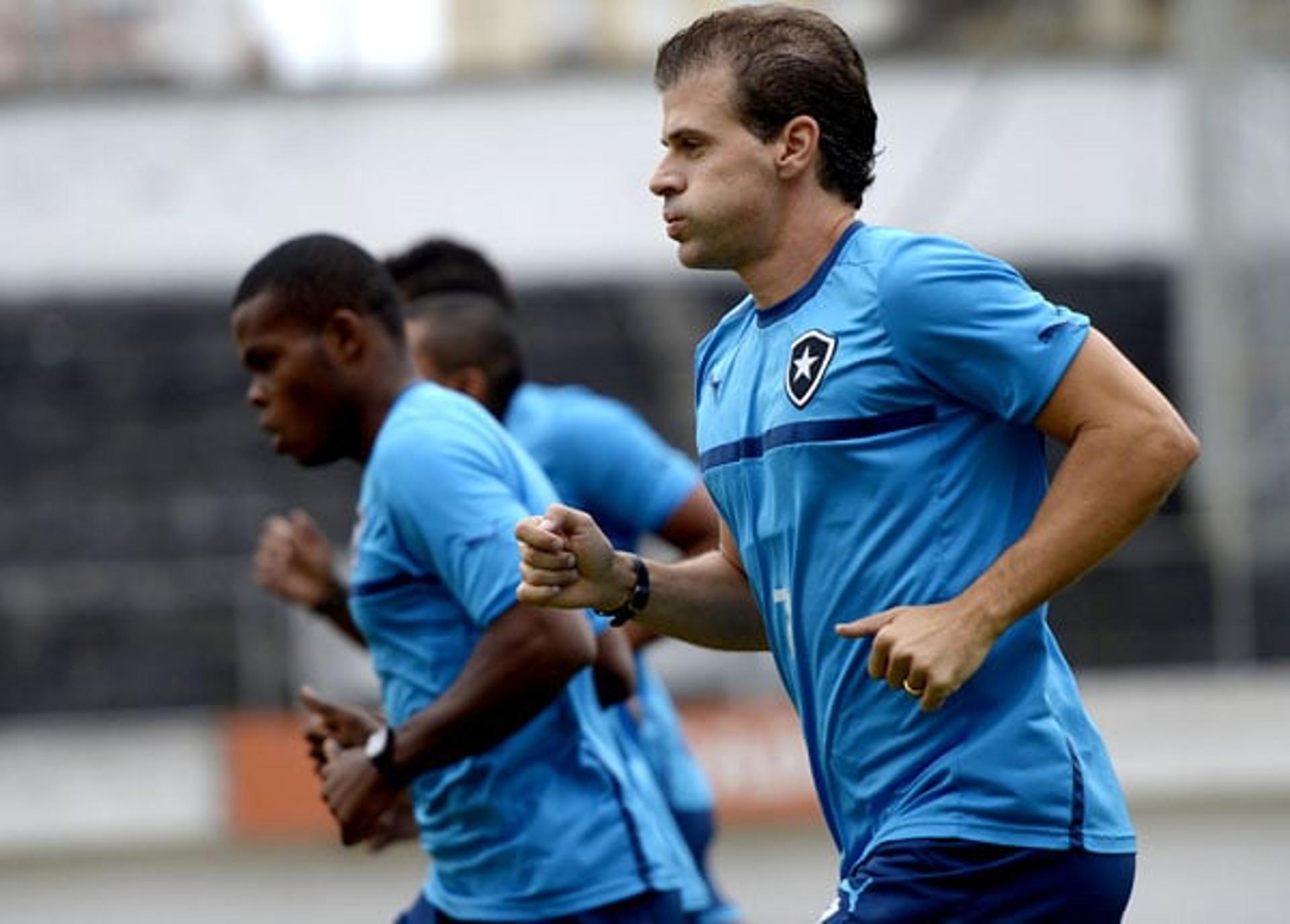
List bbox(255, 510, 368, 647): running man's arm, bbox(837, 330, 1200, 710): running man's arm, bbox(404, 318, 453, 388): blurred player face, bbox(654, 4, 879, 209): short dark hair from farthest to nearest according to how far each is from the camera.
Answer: bbox(404, 318, 453, 388): blurred player face < bbox(255, 510, 368, 647): running man's arm < bbox(654, 4, 879, 209): short dark hair < bbox(837, 330, 1200, 710): running man's arm

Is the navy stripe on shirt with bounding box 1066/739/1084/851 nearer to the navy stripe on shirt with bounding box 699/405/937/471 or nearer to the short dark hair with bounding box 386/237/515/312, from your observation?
the navy stripe on shirt with bounding box 699/405/937/471

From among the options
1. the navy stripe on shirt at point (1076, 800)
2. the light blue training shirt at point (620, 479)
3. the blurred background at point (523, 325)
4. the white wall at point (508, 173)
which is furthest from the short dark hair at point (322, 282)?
the white wall at point (508, 173)

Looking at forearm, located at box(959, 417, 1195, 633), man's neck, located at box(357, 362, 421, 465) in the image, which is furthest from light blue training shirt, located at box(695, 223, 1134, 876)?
man's neck, located at box(357, 362, 421, 465)

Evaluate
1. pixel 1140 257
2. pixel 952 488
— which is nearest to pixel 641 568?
pixel 952 488

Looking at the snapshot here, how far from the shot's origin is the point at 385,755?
182 inches

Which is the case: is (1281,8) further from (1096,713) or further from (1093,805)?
(1093,805)

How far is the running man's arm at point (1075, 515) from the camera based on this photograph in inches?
134

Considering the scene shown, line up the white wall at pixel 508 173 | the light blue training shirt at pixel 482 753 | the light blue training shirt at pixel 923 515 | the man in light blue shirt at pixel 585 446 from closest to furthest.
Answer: the light blue training shirt at pixel 923 515
the light blue training shirt at pixel 482 753
the man in light blue shirt at pixel 585 446
the white wall at pixel 508 173

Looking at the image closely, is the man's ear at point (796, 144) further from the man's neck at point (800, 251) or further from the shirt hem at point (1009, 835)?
the shirt hem at point (1009, 835)

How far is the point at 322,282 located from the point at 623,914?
1.27 meters

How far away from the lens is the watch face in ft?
15.2

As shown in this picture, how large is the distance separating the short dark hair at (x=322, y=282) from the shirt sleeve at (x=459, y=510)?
1.12ft

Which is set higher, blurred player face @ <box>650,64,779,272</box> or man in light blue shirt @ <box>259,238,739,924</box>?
blurred player face @ <box>650,64,779,272</box>

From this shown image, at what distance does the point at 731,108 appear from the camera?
148 inches
